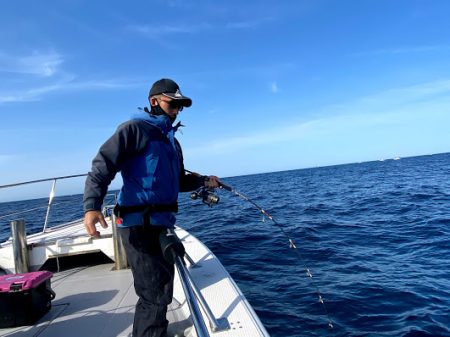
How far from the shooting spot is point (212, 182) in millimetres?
3188

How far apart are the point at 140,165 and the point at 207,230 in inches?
349

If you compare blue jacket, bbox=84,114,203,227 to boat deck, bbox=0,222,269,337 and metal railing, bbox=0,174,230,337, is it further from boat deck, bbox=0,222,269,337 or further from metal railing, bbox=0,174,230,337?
boat deck, bbox=0,222,269,337

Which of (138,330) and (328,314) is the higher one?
(138,330)

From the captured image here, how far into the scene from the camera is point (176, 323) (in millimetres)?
3006

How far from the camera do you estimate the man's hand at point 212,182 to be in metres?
3.17

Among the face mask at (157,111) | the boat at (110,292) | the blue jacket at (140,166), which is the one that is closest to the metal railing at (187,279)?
the boat at (110,292)

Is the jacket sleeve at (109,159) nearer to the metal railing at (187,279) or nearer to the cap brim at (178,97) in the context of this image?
the cap brim at (178,97)

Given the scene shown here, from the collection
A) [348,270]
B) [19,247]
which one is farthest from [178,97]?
[348,270]

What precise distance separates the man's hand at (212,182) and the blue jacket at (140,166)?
74 cm

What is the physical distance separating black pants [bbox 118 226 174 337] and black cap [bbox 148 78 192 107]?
3.06ft

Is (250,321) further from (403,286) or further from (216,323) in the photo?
(403,286)

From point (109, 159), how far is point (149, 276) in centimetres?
86

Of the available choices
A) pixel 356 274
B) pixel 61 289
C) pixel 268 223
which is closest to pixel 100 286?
pixel 61 289

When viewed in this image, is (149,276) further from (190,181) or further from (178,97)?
(178,97)
